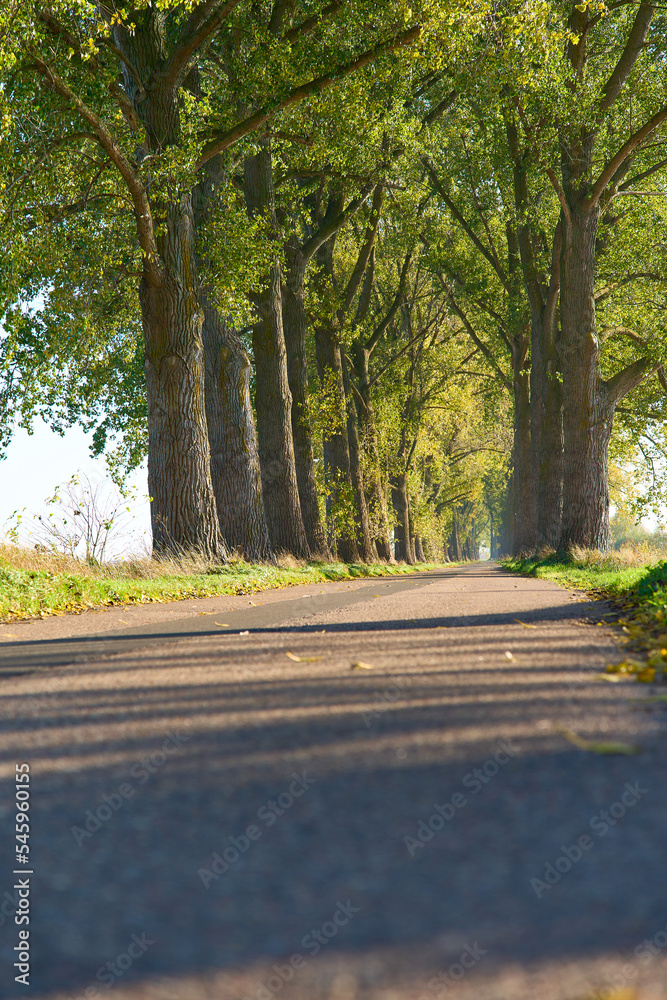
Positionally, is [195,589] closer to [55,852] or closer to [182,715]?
[182,715]

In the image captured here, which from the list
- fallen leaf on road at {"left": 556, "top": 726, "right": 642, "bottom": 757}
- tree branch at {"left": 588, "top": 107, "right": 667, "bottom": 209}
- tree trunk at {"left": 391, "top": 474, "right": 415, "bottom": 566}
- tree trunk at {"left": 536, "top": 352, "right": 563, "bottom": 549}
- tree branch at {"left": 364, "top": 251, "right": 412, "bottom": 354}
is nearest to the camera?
fallen leaf on road at {"left": 556, "top": 726, "right": 642, "bottom": 757}

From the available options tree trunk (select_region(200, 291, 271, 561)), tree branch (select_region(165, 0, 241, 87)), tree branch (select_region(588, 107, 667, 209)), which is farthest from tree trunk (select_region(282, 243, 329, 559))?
tree branch (select_region(165, 0, 241, 87))

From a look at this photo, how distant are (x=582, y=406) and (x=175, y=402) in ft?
28.9

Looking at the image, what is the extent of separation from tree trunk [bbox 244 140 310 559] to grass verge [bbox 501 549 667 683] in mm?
5827

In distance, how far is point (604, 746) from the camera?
9.46 feet

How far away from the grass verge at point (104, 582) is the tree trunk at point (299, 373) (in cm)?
666

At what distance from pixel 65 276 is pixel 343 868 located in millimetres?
12988

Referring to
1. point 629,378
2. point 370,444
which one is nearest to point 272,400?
point 629,378

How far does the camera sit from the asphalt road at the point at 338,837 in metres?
1.56

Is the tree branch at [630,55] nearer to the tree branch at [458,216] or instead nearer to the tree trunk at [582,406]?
the tree trunk at [582,406]

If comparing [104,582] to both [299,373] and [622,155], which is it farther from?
[622,155]

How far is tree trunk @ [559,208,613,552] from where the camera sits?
696 inches

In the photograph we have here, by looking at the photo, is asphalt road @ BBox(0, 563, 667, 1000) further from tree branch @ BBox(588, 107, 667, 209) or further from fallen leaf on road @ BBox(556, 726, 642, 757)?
tree branch @ BBox(588, 107, 667, 209)

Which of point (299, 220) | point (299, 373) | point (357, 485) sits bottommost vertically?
point (357, 485)
